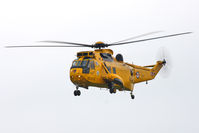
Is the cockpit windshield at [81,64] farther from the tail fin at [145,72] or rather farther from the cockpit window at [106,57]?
the tail fin at [145,72]

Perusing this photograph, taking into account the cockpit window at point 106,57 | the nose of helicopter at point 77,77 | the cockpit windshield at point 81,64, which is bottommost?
the nose of helicopter at point 77,77

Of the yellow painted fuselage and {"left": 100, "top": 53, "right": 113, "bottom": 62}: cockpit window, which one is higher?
{"left": 100, "top": 53, "right": 113, "bottom": 62}: cockpit window

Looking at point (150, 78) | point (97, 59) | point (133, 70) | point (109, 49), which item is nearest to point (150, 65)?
point (150, 78)

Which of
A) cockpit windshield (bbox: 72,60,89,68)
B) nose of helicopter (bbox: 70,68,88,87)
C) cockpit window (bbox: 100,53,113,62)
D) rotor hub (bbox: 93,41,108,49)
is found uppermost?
rotor hub (bbox: 93,41,108,49)

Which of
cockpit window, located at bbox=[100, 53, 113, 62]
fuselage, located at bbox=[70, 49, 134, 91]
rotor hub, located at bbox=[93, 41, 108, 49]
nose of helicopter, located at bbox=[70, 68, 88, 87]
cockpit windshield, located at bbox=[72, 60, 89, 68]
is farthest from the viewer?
rotor hub, located at bbox=[93, 41, 108, 49]

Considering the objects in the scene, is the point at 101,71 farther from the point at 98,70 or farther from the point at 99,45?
the point at 99,45

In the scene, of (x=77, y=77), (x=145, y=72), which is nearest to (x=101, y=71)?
(x=77, y=77)

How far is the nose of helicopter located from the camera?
1289 inches

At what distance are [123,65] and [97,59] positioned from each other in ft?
15.7

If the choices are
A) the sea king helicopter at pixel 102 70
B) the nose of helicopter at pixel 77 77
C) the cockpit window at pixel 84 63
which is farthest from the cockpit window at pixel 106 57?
the nose of helicopter at pixel 77 77

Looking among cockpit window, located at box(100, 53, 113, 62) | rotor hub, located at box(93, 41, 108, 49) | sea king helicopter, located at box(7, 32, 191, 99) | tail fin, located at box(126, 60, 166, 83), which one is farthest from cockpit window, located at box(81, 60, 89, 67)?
tail fin, located at box(126, 60, 166, 83)

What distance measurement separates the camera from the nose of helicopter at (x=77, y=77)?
107 ft

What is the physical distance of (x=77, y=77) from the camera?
108ft

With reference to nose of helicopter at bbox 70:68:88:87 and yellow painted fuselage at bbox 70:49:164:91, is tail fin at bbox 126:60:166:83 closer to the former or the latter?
yellow painted fuselage at bbox 70:49:164:91
